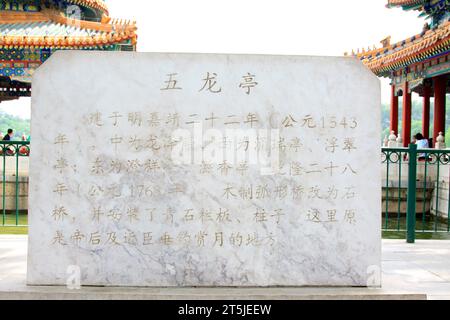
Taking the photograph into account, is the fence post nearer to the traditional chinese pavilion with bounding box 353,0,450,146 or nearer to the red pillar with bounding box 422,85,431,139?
the traditional chinese pavilion with bounding box 353,0,450,146

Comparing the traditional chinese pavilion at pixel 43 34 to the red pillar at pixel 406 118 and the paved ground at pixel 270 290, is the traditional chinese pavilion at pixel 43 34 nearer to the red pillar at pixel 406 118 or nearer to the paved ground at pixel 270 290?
the red pillar at pixel 406 118

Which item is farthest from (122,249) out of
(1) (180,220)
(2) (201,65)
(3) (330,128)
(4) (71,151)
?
(3) (330,128)

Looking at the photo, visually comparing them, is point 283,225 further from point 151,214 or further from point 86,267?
point 86,267

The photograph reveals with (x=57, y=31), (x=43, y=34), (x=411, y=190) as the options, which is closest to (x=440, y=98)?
(x=57, y=31)

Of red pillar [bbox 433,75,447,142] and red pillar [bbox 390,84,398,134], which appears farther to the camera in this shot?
red pillar [bbox 390,84,398,134]

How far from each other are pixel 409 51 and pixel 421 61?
920 mm

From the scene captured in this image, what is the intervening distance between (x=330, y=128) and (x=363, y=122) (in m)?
0.21

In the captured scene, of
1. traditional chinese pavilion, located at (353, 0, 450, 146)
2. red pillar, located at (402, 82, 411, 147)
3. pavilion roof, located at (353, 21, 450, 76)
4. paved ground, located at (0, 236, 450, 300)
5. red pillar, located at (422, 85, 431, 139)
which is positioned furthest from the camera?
red pillar, located at (422, 85, 431, 139)

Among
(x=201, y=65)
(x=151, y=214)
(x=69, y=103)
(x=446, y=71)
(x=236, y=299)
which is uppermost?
(x=446, y=71)

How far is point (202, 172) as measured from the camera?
3.26 metres

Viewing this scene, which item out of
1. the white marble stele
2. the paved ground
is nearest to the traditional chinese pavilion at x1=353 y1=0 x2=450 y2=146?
the paved ground

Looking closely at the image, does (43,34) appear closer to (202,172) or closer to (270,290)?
(202,172)

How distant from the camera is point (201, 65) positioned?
326cm

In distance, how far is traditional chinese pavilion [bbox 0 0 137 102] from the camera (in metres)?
14.7
